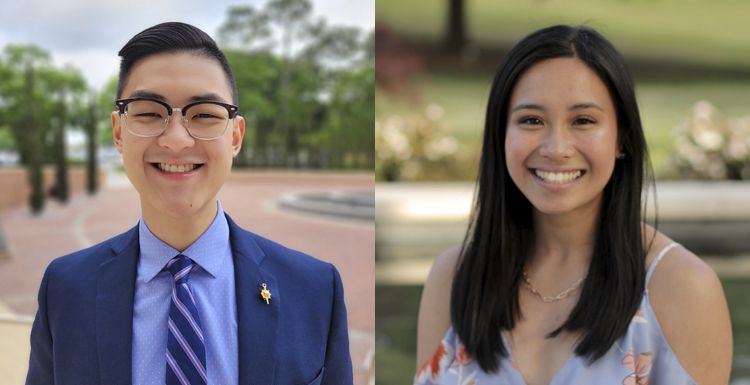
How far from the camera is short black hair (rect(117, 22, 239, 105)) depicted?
964 millimetres

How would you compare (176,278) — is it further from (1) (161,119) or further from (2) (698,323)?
(2) (698,323)

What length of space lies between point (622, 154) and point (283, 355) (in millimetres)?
1041

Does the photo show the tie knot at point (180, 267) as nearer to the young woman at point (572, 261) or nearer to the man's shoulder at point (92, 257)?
the man's shoulder at point (92, 257)

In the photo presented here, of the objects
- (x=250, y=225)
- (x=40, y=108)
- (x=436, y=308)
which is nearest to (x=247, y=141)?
(x=250, y=225)

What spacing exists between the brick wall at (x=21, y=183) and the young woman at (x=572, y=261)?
1116 cm

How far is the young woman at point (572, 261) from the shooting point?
4.48ft

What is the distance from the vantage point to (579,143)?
1.37 m

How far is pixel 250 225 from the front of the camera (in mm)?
3242

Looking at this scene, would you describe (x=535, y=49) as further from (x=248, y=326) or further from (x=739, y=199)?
(x=739, y=199)

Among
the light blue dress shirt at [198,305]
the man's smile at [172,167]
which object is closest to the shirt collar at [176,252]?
the light blue dress shirt at [198,305]

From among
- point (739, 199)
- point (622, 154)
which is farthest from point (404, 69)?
point (622, 154)

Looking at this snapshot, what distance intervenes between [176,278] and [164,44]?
42 centimetres

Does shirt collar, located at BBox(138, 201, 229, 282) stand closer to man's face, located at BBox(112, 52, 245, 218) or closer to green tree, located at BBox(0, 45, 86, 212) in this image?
man's face, located at BBox(112, 52, 245, 218)

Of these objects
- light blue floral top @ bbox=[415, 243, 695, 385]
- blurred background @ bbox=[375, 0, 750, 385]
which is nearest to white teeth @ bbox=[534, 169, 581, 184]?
light blue floral top @ bbox=[415, 243, 695, 385]
